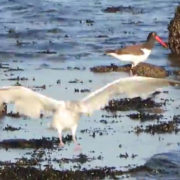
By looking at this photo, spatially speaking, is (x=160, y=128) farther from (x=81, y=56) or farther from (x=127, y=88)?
(x=81, y=56)

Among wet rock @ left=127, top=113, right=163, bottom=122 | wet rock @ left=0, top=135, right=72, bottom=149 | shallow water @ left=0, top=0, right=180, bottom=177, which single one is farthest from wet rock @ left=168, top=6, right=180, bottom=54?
wet rock @ left=0, top=135, right=72, bottom=149

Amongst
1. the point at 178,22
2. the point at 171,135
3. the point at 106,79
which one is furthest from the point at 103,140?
the point at 178,22

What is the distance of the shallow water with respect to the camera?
483 inches

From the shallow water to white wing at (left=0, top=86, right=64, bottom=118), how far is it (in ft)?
2.50

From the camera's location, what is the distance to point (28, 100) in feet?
37.0

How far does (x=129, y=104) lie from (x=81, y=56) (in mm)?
6836

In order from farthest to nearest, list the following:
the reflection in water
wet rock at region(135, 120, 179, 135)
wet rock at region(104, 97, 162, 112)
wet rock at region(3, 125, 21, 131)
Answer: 1. the reflection in water
2. wet rock at region(104, 97, 162, 112)
3. wet rock at region(3, 125, 21, 131)
4. wet rock at region(135, 120, 179, 135)

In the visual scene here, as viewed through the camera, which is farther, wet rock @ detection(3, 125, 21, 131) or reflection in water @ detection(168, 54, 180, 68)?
reflection in water @ detection(168, 54, 180, 68)

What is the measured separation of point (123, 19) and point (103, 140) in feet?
55.5

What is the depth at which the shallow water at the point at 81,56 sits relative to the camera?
12.3 m

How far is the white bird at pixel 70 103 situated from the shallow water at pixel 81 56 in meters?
0.65

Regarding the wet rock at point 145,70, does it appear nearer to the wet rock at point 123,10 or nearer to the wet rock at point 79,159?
the wet rock at point 79,159

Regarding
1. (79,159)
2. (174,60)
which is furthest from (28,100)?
(174,60)

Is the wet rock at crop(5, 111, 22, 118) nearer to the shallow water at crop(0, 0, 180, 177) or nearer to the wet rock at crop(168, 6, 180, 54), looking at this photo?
the shallow water at crop(0, 0, 180, 177)
